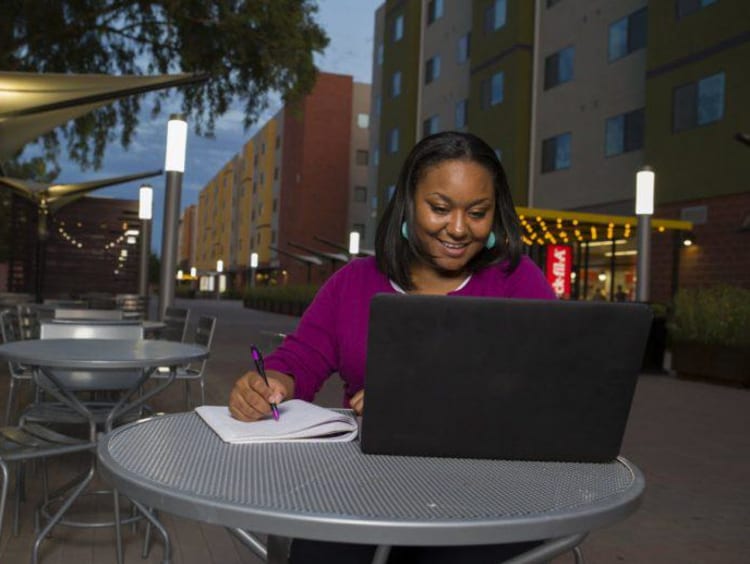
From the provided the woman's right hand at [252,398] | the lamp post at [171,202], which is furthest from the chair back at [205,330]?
the woman's right hand at [252,398]

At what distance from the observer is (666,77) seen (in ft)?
57.1

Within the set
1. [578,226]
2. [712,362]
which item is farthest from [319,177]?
[712,362]

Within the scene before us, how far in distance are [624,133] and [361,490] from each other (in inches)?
765

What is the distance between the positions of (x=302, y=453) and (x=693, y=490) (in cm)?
403

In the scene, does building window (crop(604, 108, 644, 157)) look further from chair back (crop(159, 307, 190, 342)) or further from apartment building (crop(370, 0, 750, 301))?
chair back (crop(159, 307, 190, 342))

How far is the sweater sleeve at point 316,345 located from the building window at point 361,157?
44411 mm

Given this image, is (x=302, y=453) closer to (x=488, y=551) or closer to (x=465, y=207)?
(x=488, y=551)

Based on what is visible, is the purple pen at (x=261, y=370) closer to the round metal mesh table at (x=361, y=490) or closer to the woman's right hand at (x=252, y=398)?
the woman's right hand at (x=252, y=398)

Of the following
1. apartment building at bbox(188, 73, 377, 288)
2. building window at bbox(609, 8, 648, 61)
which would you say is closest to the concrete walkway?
building window at bbox(609, 8, 648, 61)

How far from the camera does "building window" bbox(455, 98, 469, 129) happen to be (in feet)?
87.9

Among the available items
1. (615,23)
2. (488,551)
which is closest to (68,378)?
(488,551)

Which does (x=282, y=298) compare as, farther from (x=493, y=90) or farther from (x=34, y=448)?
(x=34, y=448)

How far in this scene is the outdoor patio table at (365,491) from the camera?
3.35 feet

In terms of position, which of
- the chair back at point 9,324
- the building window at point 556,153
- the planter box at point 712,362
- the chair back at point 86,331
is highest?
the building window at point 556,153
